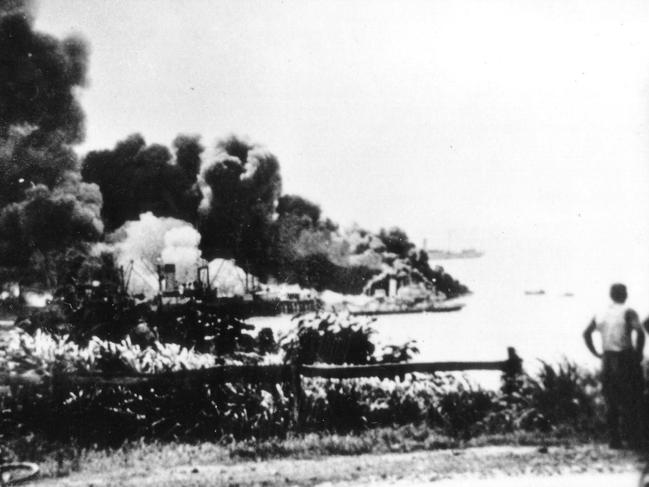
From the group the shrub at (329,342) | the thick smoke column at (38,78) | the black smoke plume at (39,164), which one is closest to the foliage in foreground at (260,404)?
the shrub at (329,342)

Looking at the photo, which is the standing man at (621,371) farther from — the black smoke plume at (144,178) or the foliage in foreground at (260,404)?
the black smoke plume at (144,178)

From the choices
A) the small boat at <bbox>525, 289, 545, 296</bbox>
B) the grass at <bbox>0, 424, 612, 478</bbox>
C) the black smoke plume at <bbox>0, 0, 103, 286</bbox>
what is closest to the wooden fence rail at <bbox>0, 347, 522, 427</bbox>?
the grass at <bbox>0, 424, 612, 478</bbox>

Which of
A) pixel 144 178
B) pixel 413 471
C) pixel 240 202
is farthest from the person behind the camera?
pixel 240 202

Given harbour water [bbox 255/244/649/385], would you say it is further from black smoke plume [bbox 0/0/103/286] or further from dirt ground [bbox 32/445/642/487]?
black smoke plume [bbox 0/0/103/286]

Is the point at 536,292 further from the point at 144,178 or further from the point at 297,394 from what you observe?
the point at 144,178

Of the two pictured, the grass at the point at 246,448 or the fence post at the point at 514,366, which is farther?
the fence post at the point at 514,366

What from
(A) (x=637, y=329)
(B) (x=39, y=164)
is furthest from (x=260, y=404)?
(B) (x=39, y=164)
